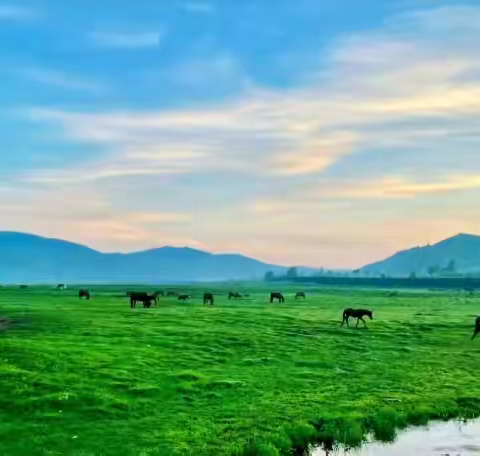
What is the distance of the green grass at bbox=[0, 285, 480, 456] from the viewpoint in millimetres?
24047

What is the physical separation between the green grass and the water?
2.24 ft

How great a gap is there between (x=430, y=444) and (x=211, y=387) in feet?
37.0

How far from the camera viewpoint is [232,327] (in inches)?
2140

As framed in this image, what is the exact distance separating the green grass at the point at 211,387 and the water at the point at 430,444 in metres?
0.68

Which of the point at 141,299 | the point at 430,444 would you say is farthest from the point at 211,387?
the point at 141,299

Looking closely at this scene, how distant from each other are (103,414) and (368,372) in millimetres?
17758

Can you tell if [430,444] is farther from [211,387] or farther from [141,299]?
[141,299]

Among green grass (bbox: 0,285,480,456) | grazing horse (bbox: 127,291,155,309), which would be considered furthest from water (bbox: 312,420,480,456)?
grazing horse (bbox: 127,291,155,309)

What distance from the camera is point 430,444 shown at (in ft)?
83.7

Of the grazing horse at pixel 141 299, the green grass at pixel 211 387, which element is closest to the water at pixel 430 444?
the green grass at pixel 211 387

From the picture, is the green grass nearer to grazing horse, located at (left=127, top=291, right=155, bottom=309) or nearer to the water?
the water

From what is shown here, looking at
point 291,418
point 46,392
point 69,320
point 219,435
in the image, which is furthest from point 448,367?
point 69,320

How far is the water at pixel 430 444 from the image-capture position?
24453 mm

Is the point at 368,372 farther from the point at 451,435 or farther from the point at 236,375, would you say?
the point at 451,435
